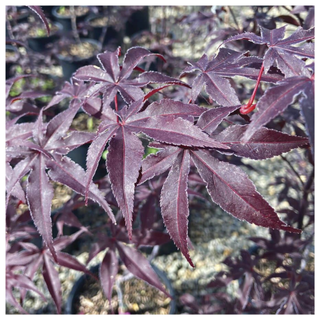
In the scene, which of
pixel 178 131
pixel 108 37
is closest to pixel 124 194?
pixel 178 131

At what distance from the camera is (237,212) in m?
0.64

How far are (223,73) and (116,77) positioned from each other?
0.27m

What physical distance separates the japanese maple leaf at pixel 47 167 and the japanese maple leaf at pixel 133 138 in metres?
0.12

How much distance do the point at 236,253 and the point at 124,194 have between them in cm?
177

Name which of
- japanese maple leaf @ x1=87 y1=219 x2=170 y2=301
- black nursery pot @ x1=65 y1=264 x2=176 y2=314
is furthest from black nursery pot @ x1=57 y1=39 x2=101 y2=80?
japanese maple leaf @ x1=87 y1=219 x2=170 y2=301

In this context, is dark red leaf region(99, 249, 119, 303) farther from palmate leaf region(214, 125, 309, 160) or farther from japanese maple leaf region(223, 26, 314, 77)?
japanese maple leaf region(223, 26, 314, 77)

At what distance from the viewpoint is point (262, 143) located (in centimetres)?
68

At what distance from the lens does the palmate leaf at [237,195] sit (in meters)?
0.62

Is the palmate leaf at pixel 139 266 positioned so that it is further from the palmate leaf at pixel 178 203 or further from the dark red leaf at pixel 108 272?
the palmate leaf at pixel 178 203

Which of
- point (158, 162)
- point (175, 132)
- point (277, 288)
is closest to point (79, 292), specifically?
point (277, 288)

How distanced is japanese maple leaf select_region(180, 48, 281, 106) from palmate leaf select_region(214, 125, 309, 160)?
10 centimetres

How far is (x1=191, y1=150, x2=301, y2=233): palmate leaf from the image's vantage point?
0.62 meters

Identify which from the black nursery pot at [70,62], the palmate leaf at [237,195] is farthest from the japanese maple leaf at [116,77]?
the black nursery pot at [70,62]
